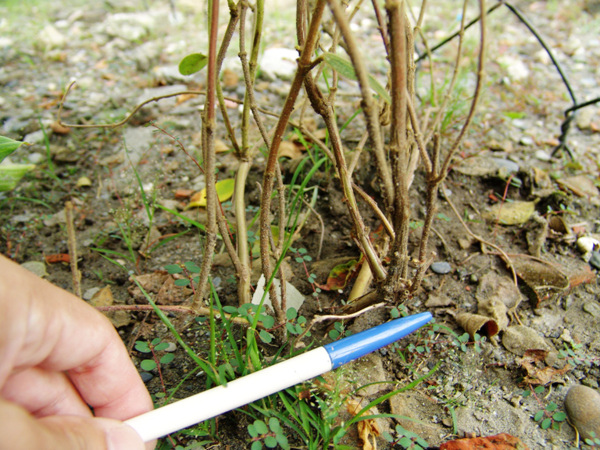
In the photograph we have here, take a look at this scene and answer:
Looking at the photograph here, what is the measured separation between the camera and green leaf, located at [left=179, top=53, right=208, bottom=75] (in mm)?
1057

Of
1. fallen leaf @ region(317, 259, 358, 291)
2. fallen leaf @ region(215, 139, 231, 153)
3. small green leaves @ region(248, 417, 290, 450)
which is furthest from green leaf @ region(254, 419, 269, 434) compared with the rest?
fallen leaf @ region(215, 139, 231, 153)

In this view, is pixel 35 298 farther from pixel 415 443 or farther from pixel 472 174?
pixel 472 174

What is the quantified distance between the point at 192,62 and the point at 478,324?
1020mm

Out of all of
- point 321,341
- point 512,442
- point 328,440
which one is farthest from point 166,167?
point 512,442

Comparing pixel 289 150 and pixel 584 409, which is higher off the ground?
pixel 289 150

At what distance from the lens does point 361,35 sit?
290cm

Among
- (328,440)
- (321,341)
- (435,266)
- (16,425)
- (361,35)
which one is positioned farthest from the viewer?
(361,35)

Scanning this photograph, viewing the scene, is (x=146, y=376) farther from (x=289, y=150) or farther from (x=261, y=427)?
(x=289, y=150)

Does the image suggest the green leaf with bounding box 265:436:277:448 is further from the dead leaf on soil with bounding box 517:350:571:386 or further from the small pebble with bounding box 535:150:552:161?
the small pebble with bounding box 535:150:552:161

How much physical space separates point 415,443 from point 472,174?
3.47 ft

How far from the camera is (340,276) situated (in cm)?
130

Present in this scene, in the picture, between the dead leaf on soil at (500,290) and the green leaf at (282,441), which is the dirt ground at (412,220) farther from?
the green leaf at (282,441)

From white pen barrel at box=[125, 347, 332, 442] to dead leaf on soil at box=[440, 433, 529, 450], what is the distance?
1.07 feet

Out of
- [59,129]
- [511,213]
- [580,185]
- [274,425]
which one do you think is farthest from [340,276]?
[59,129]
